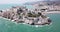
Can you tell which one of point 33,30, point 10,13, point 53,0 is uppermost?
point 53,0

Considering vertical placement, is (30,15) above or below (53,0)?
below

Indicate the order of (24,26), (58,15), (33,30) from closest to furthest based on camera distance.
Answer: (33,30) < (24,26) < (58,15)

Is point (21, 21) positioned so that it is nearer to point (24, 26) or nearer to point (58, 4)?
point (24, 26)

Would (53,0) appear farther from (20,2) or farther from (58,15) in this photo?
(20,2)

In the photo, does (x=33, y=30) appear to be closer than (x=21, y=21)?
Yes

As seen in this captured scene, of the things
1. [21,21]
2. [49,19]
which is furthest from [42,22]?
[21,21]

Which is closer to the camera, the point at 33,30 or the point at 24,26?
the point at 33,30

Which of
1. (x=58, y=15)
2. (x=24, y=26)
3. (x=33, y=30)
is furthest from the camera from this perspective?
(x=58, y=15)

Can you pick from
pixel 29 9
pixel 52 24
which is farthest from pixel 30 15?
pixel 52 24

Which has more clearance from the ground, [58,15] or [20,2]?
[20,2]
